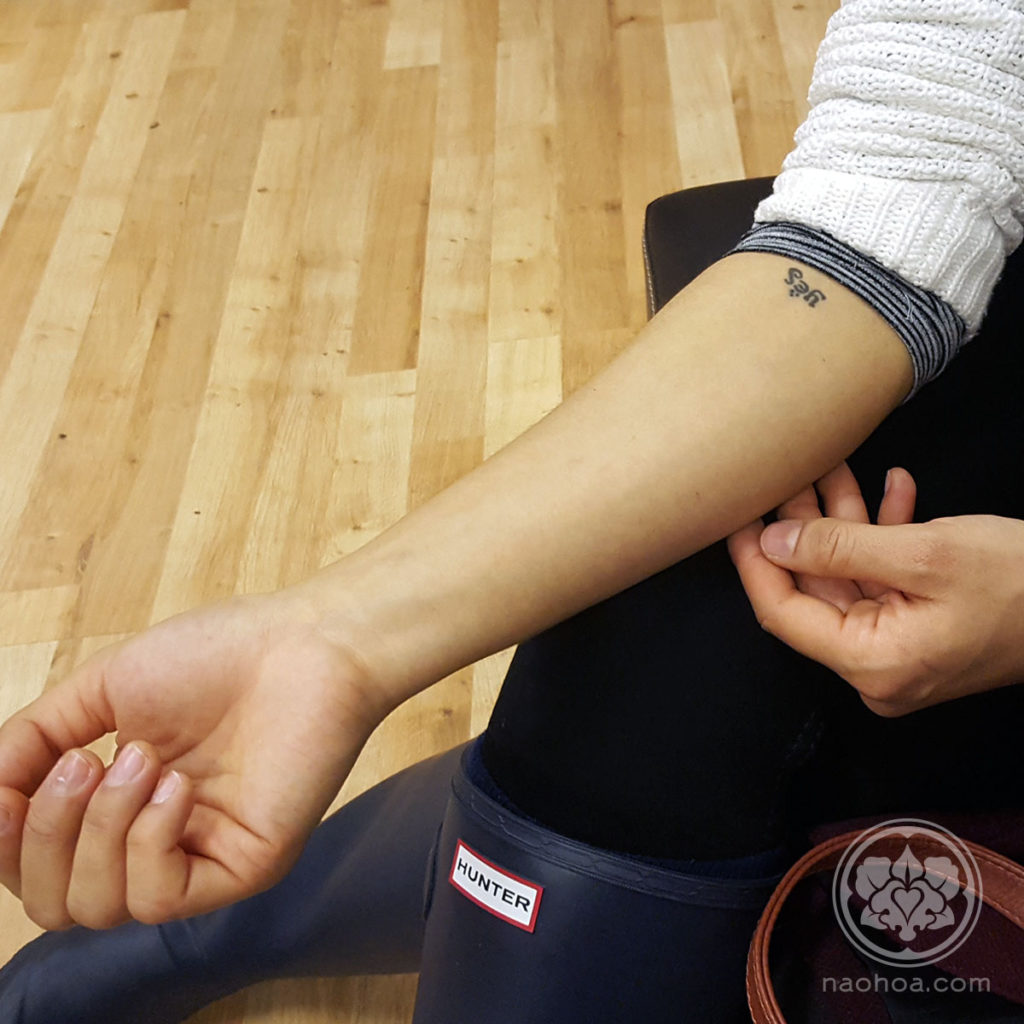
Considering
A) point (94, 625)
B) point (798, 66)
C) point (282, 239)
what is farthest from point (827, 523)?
point (798, 66)

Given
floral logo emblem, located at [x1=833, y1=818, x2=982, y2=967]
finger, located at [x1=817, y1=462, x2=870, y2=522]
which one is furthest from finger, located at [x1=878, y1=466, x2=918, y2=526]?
floral logo emblem, located at [x1=833, y1=818, x2=982, y2=967]

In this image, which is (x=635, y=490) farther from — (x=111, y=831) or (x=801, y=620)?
(x=111, y=831)

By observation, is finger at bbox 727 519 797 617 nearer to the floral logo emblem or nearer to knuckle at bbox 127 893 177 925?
the floral logo emblem

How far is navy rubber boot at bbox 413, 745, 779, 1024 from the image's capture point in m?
0.61

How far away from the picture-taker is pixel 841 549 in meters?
0.63

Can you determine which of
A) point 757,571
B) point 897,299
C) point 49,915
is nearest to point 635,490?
point 757,571

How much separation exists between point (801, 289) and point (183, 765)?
1.61ft

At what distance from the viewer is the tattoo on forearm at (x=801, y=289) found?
0.70 meters

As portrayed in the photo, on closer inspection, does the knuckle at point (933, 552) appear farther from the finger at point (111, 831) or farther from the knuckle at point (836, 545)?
the finger at point (111, 831)

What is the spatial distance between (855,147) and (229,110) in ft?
5.85

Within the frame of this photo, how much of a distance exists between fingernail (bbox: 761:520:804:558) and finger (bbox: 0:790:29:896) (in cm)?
46

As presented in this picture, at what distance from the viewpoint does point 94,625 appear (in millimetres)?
1440

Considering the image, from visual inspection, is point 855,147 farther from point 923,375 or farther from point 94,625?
point 94,625

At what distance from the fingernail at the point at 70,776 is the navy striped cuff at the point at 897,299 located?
53 cm
